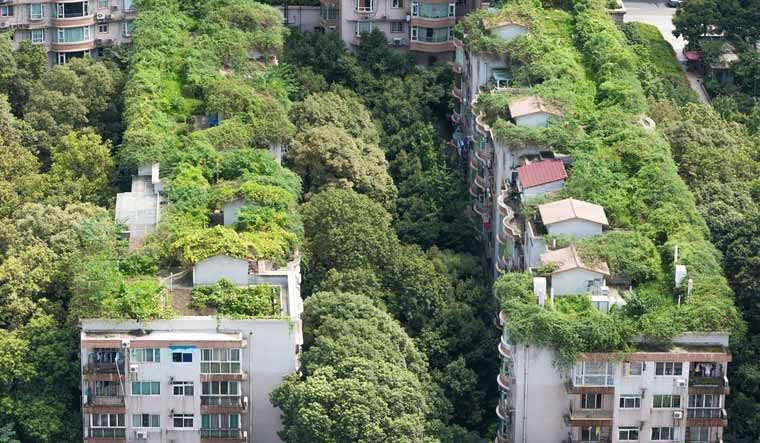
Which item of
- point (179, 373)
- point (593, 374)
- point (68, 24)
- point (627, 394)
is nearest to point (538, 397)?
point (593, 374)

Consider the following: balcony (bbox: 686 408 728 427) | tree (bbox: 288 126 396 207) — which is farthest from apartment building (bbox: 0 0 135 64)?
balcony (bbox: 686 408 728 427)

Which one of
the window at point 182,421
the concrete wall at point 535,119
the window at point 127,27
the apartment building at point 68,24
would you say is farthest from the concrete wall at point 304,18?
the window at point 182,421

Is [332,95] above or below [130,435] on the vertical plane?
above

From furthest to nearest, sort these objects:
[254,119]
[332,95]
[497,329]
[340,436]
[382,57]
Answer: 1. [382,57]
2. [332,95]
3. [254,119]
4. [497,329]
5. [340,436]

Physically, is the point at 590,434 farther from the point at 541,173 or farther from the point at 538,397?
the point at 541,173

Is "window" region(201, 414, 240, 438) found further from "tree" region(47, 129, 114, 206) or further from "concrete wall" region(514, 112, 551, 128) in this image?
"concrete wall" region(514, 112, 551, 128)

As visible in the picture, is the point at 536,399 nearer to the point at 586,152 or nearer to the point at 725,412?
the point at 725,412

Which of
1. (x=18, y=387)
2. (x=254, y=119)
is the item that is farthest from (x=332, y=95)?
(x=18, y=387)

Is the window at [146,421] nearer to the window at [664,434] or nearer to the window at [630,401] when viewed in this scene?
the window at [630,401]
